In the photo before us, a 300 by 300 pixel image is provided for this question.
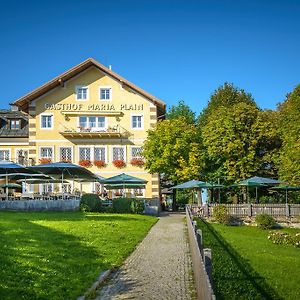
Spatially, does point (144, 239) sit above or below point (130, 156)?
below

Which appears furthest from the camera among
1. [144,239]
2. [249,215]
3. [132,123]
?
[132,123]

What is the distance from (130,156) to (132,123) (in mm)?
3242

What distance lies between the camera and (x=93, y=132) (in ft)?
148

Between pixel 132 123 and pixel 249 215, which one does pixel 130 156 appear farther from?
pixel 249 215

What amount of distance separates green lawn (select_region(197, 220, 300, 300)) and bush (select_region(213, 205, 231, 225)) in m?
8.99

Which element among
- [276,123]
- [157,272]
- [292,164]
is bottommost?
[157,272]

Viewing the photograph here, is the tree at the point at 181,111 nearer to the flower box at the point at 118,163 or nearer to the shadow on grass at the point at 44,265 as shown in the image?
the flower box at the point at 118,163

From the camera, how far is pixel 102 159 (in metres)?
46.1

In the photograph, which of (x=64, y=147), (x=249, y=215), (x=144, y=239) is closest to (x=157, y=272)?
(x=144, y=239)

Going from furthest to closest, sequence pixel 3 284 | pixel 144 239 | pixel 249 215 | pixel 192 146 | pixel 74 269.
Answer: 1. pixel 192 146
2. pixel 249 215
3. pixel 144 239
4. pixel 74 269
5. pixel 3 284

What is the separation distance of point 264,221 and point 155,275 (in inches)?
863

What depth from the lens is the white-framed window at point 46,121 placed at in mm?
46156

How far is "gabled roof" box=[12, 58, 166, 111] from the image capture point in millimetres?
45188

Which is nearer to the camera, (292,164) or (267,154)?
(292,164)
